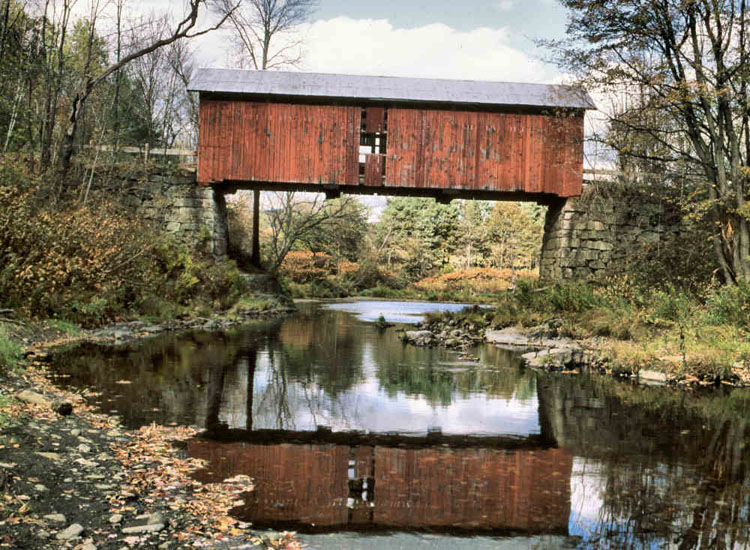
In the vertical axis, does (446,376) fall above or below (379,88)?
below

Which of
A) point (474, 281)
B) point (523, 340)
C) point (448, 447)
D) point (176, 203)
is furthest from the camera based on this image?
point (474, 281)

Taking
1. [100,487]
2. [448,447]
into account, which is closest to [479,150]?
[448,447]

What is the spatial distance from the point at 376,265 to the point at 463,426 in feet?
119

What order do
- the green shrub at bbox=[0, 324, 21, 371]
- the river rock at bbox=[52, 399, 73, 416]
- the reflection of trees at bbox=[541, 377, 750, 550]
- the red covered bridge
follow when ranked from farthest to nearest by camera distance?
the red covered bridge < the green shrub at bbox=[0, 324, 21, 371] < the river rock at bbox=[52, 399, 73, 416] < the reflection of trees at bbox=[541, 377, 750, 550]

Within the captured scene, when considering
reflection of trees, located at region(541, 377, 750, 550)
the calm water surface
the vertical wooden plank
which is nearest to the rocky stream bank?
the calm water surface

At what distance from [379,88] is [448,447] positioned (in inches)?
679

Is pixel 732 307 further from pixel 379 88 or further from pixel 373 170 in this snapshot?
pixel 379 88

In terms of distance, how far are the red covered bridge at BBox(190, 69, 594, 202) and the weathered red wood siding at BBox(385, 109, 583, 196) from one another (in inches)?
1.3

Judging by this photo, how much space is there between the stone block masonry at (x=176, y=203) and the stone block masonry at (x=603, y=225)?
1136cm

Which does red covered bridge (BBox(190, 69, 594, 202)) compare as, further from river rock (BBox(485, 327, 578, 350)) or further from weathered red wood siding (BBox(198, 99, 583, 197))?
river rock (BBox(485, 327, 578, 350))

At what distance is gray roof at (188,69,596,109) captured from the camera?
20859 millimetres

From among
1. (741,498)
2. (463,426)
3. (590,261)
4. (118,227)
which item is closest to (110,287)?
(118,227)

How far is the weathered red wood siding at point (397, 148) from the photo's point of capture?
69.9ft

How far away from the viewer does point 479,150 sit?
70.1 ft
